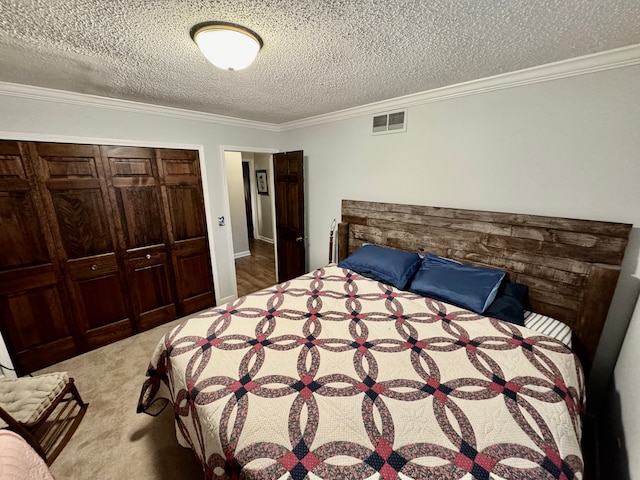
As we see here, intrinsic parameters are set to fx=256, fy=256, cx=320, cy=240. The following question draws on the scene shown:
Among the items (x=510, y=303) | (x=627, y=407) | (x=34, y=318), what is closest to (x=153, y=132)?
(x=34, y=318)

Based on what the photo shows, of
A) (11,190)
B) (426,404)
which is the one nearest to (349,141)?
(426,404)

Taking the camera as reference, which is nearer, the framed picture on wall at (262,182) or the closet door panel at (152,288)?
the closet door panel at (152,288)

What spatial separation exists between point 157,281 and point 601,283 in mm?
3709

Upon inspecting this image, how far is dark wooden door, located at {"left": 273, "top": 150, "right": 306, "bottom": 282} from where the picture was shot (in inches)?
129

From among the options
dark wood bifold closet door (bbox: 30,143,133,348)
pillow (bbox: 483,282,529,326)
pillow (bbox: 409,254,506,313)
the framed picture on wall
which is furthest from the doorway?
pillow (bbox: 483,282,529,326)

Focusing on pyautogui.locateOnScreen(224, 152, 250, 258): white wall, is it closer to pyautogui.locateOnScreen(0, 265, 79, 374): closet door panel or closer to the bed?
pyautogui.locateOnScreen(0, 265, 79, 374): closet door panel

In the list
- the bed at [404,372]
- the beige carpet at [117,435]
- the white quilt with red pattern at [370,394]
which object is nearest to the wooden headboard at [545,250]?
the bed at [404,372]

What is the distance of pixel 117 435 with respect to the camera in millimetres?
1715

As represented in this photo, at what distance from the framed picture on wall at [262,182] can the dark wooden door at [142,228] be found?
317cm

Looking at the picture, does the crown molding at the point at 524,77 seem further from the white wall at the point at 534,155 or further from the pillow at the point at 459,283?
the pillow at the point at 459,283

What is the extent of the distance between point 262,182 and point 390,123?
12.8 feet

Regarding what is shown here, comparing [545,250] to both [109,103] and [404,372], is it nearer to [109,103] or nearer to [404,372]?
[404,372]

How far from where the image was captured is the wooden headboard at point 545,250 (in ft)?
5.16

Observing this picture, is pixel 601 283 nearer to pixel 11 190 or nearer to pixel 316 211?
pixel 316 211
